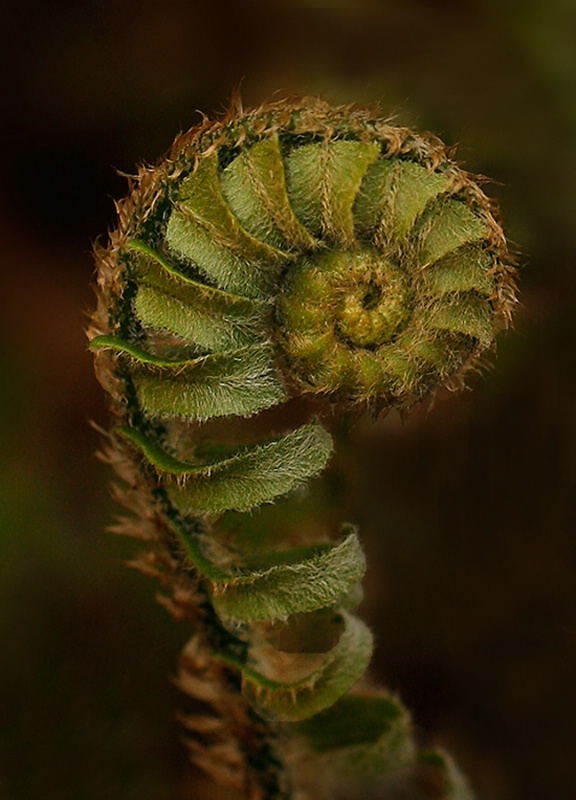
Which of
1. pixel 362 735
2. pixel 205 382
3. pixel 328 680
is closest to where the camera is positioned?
pixel 205 382

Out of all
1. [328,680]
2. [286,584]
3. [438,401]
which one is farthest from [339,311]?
[438,401]

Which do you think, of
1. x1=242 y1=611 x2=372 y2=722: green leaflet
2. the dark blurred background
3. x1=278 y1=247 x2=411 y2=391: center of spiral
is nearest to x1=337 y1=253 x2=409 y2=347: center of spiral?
x1=278 y1=247 x2=411 y2=391: center of spiral

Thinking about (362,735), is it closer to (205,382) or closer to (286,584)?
(286,584)

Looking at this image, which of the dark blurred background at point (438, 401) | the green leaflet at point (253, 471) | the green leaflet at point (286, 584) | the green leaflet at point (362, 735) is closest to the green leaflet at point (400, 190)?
the green leaflet at point (253, 471)

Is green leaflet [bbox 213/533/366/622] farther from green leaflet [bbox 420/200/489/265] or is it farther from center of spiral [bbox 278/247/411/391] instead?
green leaflet [bbox 420/200/489/265]

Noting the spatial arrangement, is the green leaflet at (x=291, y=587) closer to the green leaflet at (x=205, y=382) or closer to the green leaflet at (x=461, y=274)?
the green leaflet at (x=205, y=382)

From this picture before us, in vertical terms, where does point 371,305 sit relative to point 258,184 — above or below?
below

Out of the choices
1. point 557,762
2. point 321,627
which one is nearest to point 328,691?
point 321,627
